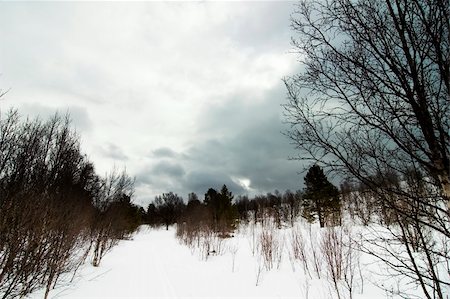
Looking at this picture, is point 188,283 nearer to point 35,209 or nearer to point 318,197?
point 35,209

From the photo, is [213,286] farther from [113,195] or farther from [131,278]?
[113,195]

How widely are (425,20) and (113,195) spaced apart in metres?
18.3

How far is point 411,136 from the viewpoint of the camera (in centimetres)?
285

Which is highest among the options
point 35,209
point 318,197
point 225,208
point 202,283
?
point 318,197

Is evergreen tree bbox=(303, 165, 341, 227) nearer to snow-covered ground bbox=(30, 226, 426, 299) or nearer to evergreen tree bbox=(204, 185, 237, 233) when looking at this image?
evergreen tree bbox=(204, 185, 237, 233)

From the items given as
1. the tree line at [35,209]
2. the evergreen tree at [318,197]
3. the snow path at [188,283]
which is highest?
the evergreen tree at [318,197]

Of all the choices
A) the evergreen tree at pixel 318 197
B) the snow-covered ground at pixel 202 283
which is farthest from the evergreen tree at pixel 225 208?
the snow-covered ground at pixel 202 283

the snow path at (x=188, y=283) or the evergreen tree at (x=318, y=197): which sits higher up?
the evergreen tree at (x=318, y=197)

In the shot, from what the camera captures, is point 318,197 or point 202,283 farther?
point 318,197

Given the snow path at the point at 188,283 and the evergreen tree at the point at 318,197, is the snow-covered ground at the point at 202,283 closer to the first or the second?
the snow path at the point at 188,283

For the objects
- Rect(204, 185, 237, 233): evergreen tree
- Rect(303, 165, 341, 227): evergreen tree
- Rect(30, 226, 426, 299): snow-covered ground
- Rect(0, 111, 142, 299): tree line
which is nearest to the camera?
Rect(0, 111, 142, 299): tree line

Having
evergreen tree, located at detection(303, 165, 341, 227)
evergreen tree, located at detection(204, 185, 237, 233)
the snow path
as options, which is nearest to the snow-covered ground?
the snow path

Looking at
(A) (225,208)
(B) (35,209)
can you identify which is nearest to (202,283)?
(B) (35,209)

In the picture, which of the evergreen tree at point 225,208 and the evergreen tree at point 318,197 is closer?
the evergreen tree at point 225,208
